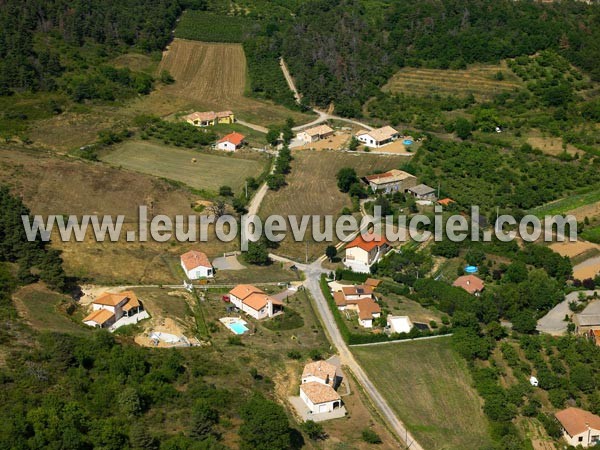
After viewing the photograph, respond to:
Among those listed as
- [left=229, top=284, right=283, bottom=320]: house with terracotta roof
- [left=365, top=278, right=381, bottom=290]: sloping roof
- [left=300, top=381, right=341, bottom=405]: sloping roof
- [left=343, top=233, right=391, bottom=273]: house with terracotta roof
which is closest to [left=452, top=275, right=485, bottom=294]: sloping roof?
[left=365, top=278, right=381, bottom=290]: sloping roof

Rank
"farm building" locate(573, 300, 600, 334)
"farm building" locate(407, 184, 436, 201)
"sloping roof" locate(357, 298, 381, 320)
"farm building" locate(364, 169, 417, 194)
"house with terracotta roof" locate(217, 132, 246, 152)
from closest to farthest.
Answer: "farm building" locate(573, 300, 600, 334) < "sloping roof" locate(357, 298, 381, 320) < "farm building" locate(407, 184, 436, 201) < "farm building" locate(364, 169, 417, 194) < "house with terracotta roof" locate(217, 132, 246, 152)

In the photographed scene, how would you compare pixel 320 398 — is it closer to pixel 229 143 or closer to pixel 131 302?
pixel 131 302

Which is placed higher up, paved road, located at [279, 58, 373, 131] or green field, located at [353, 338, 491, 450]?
paved road, located at [279, 58, 373, 131]

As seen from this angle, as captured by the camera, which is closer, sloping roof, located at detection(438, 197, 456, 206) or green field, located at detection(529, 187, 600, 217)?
green field, located at detection(529, 187, 600, 217)

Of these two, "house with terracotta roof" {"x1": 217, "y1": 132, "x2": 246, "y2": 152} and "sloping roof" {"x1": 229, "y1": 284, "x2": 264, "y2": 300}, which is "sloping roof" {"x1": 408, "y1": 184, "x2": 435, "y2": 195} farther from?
"sloping roof" {"x1": 229, "y1": 284, "x2": 264, "y2": 300}

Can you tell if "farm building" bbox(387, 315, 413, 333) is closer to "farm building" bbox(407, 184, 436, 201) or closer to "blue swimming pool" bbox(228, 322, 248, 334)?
"blue swimming pool" bbox(228, 322, 248, 334)

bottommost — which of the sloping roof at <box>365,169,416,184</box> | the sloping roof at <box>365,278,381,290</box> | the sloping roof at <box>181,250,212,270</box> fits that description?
the sloping roof at <box>365,278,381,290</box>

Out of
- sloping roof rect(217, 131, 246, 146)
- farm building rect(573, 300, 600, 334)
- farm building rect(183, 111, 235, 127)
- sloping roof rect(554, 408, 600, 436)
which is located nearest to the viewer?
sloping roof rect(554, 408, 600, 436)
